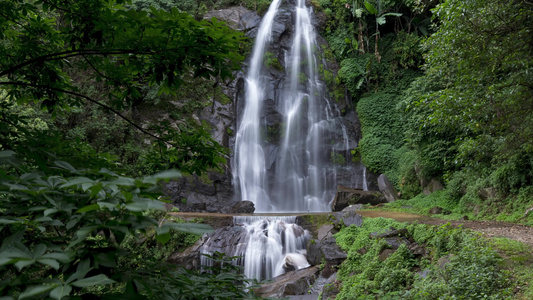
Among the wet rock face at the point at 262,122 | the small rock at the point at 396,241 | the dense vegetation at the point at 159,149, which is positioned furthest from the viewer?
the wet rock face at the point at 262,122

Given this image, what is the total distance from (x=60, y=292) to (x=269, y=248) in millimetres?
10147

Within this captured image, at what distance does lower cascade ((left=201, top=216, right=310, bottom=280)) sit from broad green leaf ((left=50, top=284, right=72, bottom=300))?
9.45m

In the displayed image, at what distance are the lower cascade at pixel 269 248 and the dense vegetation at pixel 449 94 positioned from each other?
16.4 ft

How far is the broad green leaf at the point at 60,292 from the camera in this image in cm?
87

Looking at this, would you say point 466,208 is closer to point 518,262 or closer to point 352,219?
point 352,219

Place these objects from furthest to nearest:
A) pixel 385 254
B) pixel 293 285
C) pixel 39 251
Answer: pixel 293 285
pixel 385 254
pixel 39 251

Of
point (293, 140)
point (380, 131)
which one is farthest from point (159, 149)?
point (380, 131)

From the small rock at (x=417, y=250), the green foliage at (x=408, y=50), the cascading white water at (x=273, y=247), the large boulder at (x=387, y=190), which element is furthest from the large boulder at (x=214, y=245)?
the green foliage at (x=408, y=50)

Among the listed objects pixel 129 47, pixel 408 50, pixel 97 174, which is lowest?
pixel 97 174

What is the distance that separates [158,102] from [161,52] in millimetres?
17378

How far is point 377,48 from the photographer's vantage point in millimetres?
23359

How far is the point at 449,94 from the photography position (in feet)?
25.7

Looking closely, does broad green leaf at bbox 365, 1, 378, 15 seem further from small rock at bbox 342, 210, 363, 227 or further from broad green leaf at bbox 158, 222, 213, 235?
broad green leaf at bbox 158, 222, 213, 235

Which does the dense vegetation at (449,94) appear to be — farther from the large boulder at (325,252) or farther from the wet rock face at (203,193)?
the wet rock face at (203,193)
